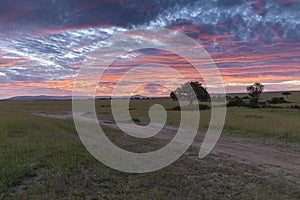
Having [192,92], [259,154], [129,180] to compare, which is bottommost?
[259,154]

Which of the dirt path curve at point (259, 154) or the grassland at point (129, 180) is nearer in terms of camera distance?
the grassland at point (129, 180)

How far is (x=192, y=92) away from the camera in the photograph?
2484 inches

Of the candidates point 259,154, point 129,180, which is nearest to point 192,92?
point 259,154

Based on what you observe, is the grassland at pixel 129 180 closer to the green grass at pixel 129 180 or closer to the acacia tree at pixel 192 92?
the green grass at pixel 129 180

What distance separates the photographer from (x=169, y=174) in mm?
9141

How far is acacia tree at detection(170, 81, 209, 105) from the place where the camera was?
209 feet

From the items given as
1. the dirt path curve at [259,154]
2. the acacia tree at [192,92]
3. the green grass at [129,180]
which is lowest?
the dirt path curve at [259,154]

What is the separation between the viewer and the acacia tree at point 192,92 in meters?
63.8

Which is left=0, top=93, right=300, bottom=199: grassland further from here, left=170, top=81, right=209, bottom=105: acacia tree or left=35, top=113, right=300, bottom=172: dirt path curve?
left=170, top=81, right=209, bottom=105: acacia tree

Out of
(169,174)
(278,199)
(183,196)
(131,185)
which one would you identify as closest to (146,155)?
(169,174)

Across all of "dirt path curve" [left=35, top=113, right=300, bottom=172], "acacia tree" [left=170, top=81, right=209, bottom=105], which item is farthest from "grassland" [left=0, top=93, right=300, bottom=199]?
"acacia tree" [left=170, top=81, right=209, bottom=105]

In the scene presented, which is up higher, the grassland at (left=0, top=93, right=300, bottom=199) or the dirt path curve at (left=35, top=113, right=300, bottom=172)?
the grassland at (left=0, top=93, right=300, bottom=199)

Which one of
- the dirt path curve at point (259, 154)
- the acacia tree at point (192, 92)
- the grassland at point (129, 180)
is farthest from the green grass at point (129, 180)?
the acacia tree at point (192, 92)

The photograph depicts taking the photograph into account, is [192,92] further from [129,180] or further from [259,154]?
[129,180]
